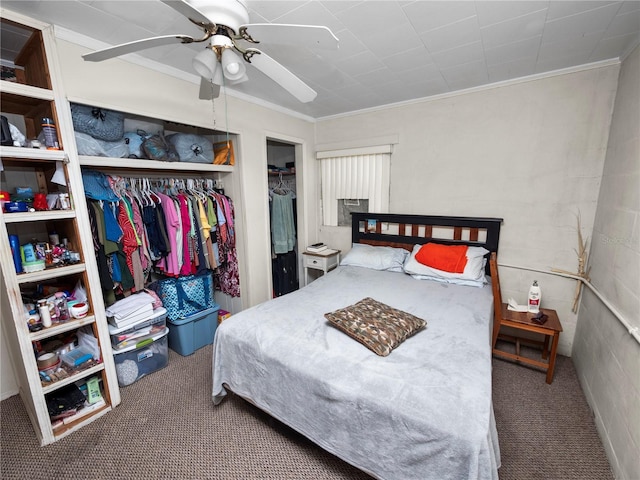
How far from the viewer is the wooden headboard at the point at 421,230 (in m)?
2.61

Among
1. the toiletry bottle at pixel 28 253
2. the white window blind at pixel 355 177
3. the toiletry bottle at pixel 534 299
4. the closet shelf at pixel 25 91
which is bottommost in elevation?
the toiletry bottle at pixel 534 299

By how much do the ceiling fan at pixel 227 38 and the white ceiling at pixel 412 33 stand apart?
1.08ft

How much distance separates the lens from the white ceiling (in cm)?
142

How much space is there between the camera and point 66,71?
164cm

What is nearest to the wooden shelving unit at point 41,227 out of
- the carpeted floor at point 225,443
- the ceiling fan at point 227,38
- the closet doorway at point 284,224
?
the carpeted floor at point 225,443

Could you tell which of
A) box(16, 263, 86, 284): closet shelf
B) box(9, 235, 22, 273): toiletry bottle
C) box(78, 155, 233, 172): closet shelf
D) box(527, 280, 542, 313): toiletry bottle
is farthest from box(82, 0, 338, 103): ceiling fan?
box(527, 280, 542, 313): toiletry bottle

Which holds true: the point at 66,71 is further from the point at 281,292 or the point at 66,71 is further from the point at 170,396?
the point at 281,292

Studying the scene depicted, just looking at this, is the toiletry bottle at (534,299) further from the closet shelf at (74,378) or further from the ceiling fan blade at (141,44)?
the closet shelf at (74,378)

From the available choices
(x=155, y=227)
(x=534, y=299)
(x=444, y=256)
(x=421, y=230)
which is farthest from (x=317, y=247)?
(x=534, y=299)

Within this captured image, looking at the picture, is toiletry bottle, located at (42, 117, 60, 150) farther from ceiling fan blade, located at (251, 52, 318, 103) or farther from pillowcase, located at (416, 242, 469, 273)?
pillowcase, located at (416, 242, 469, 273)

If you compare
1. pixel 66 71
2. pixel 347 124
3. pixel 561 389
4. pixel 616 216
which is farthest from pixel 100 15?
pixel 561 389

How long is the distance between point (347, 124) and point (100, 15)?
2393mm

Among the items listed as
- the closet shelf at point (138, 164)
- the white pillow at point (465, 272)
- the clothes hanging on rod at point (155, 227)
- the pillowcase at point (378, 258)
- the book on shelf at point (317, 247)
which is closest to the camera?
the closet shelf at point (138, 164)

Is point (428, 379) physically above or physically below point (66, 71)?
below
